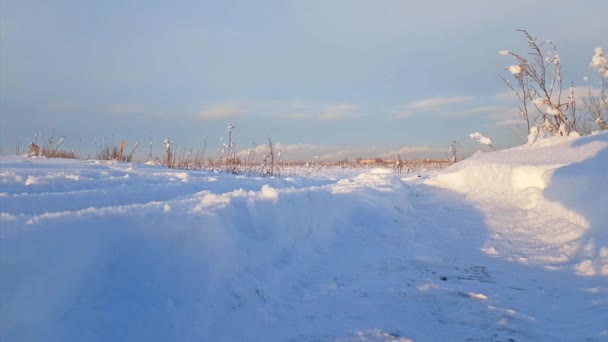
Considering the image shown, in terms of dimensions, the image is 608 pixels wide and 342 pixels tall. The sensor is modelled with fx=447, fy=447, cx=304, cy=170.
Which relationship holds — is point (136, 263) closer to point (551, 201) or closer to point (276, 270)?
point (276, 270)

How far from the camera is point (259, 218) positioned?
12.0ft

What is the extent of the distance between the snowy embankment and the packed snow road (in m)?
0.16

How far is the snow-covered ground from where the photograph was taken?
6.47 feet

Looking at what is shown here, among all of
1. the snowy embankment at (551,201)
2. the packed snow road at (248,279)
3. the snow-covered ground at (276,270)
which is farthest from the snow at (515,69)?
the packed snow road at (248,279)

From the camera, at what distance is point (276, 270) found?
3090mm

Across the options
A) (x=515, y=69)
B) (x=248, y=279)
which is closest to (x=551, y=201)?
(x=248, y=279)

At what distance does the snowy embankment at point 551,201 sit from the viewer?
13.1 ft

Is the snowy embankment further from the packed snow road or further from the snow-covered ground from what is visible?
the packed snow road

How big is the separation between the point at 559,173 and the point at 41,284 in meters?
6.03

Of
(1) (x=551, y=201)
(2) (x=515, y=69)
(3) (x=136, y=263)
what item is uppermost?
(2) (x=515, y=69)

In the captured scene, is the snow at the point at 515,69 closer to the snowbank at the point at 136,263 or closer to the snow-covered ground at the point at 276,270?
the snow-covered ground at the point at 276,270

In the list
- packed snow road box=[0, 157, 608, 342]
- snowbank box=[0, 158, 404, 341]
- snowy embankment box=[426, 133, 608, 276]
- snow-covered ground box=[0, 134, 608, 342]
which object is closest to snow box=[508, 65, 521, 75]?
snowy embankment box=[426, 133, 608, 276]

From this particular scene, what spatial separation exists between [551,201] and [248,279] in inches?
176

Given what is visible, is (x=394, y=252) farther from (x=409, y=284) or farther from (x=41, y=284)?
(x=41, y=284)
